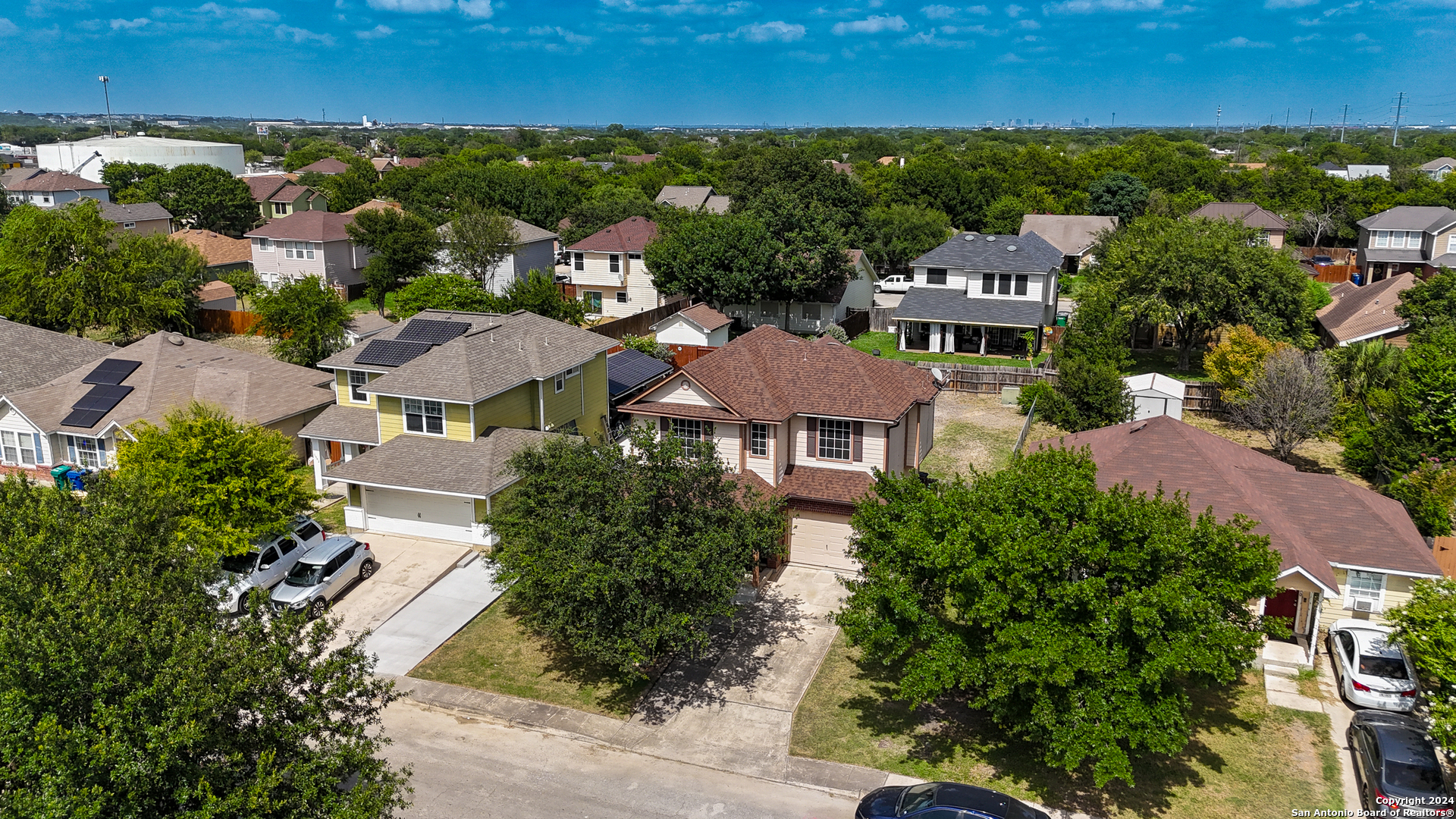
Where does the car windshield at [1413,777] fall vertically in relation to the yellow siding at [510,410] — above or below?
below

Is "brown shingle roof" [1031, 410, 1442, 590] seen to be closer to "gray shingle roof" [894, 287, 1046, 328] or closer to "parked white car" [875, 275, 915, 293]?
"gray shingle roof" [894, 287, 1046, 328]

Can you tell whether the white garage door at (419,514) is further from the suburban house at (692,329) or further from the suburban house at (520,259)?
the suburban house at (520,259)

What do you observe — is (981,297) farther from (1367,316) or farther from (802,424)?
(802,424)

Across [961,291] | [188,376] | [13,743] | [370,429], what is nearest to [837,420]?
[370,429]

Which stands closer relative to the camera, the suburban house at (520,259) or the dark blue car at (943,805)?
the dark blue car at (943,805)

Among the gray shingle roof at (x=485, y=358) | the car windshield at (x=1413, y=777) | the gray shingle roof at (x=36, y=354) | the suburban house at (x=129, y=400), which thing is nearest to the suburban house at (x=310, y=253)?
the gray shingle roof at (x=36, y=354)

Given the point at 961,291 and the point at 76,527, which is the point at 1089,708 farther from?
the point at 961,291
